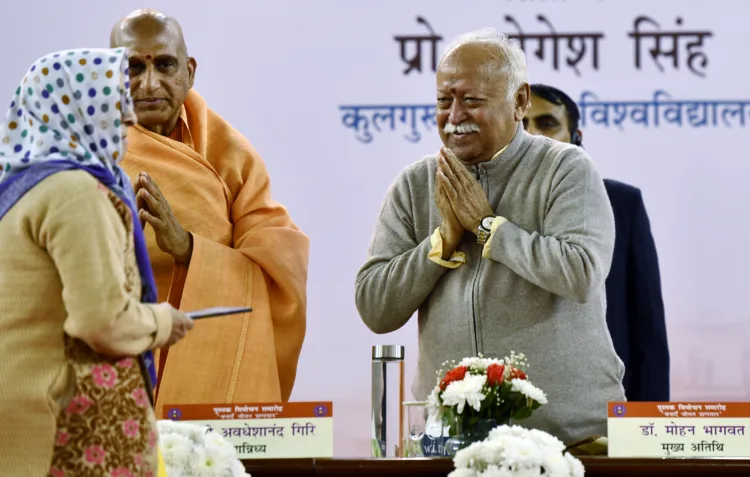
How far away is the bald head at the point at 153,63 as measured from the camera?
3.45 metres

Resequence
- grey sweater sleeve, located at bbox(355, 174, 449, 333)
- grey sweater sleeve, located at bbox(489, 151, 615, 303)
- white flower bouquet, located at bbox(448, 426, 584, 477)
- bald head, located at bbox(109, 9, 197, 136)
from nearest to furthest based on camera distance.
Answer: white flower bouquet, located at bbox(448, 426, 584, 477) → grey sweater sleeve, located at bbox(489, 151, 615, 303) → grey sweater sleeve, located at bbox(355, 174, 449, 333) → bald head, located at bbox(109, 9, 197, 136)

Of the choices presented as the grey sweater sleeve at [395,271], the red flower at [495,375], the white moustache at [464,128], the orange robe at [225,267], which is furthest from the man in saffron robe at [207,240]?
the red flower at [495,375]

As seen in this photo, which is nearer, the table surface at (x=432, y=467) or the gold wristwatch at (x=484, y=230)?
the table surface at (x=432, y=467)

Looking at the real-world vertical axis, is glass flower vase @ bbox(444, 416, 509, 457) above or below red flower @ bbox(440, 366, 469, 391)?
below

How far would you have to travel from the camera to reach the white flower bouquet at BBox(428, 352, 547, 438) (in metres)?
2.71

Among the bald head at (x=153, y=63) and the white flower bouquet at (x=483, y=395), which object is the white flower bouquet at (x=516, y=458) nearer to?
the white flower bouquet at (x=483, y=395)

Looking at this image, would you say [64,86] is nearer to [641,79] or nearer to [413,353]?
[413,353]

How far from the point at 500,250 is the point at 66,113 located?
117cm

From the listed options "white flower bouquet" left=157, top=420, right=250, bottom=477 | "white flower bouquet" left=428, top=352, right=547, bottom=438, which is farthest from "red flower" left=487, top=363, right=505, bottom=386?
"white flower bouquet" left=157, top=420, right=250, bottom=477

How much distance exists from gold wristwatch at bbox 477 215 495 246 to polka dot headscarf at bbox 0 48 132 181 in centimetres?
109

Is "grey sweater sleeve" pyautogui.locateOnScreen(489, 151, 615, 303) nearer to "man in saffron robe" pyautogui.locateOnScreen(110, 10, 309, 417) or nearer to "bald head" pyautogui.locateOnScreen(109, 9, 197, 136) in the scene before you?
"man in saffron robe" pyautogui.locateOnScreen(110, 10, 309, 417)

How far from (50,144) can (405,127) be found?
2818 mm

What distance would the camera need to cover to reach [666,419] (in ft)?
9.09

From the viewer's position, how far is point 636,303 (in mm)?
4090
